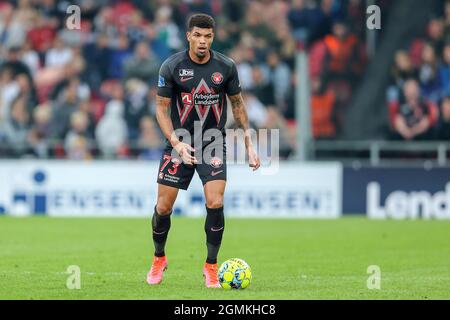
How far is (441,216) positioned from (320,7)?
5022 mm

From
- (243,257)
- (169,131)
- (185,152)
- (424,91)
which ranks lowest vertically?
(243,257)

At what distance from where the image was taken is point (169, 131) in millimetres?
10531

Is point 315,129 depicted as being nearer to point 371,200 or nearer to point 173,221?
point 371,200

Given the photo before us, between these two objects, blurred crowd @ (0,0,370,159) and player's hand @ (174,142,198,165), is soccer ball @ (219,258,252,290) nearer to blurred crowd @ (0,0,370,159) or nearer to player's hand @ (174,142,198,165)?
player's hand @ (174,142,198,165)

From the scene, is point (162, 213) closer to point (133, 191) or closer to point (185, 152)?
point (185, 152)

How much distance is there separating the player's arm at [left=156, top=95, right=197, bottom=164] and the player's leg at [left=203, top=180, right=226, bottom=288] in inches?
14.3

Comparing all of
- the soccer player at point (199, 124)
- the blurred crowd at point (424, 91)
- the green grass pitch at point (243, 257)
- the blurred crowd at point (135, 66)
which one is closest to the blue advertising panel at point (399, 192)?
the green grass pitch at point (243, 257)

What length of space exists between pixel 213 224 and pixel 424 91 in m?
11.6

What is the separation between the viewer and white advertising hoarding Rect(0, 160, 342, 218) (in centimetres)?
2119

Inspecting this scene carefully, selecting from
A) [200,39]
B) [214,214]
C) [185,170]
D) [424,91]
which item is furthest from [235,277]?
[424,91]

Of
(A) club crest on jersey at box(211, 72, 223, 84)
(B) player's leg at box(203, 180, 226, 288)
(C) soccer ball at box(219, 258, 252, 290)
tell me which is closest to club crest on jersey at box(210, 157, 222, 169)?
(B) player's leg at box(203, 180, 226, 288)

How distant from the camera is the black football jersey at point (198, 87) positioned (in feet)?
34.8

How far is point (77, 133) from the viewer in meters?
22.0
